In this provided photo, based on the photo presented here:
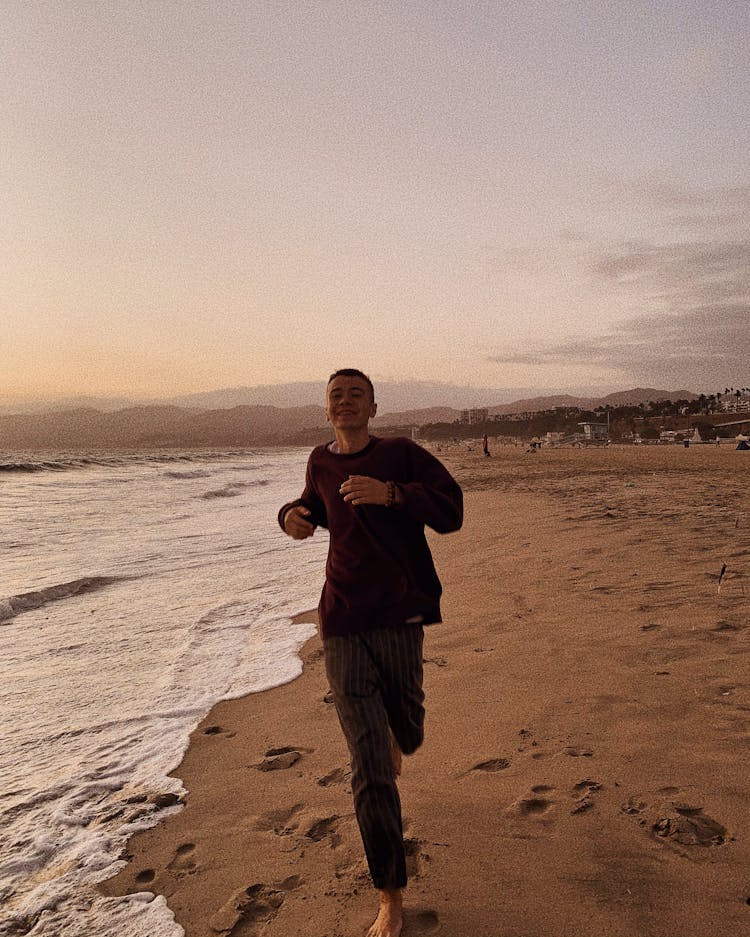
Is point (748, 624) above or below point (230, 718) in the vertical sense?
above

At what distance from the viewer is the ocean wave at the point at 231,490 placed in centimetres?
2352

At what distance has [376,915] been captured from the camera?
2.41 meters

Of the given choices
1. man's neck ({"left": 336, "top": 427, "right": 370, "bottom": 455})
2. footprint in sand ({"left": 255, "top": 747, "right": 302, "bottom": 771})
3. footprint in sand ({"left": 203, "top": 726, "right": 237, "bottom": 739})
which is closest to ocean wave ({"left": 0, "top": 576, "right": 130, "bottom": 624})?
footprint in sand ({"left": 203, "top": 726, "right": 237, "bottom": 739})

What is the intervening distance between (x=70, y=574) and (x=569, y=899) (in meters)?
8.78

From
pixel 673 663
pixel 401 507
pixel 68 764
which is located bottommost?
pixel 68 764

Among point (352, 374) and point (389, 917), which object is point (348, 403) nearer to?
point (352, 374)

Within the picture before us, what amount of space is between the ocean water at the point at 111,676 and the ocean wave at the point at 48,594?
0.9 inches

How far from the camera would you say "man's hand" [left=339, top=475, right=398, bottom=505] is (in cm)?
229

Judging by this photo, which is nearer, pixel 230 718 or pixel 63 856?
pixel 63 856

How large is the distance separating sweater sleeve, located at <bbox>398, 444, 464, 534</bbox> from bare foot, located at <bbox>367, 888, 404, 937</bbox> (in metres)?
1.34

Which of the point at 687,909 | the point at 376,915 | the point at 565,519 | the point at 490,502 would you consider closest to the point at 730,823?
the point at 687,909

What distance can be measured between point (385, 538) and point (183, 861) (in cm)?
180

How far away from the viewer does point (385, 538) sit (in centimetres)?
244

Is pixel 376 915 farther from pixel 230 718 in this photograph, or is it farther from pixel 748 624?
pixel 748 624
